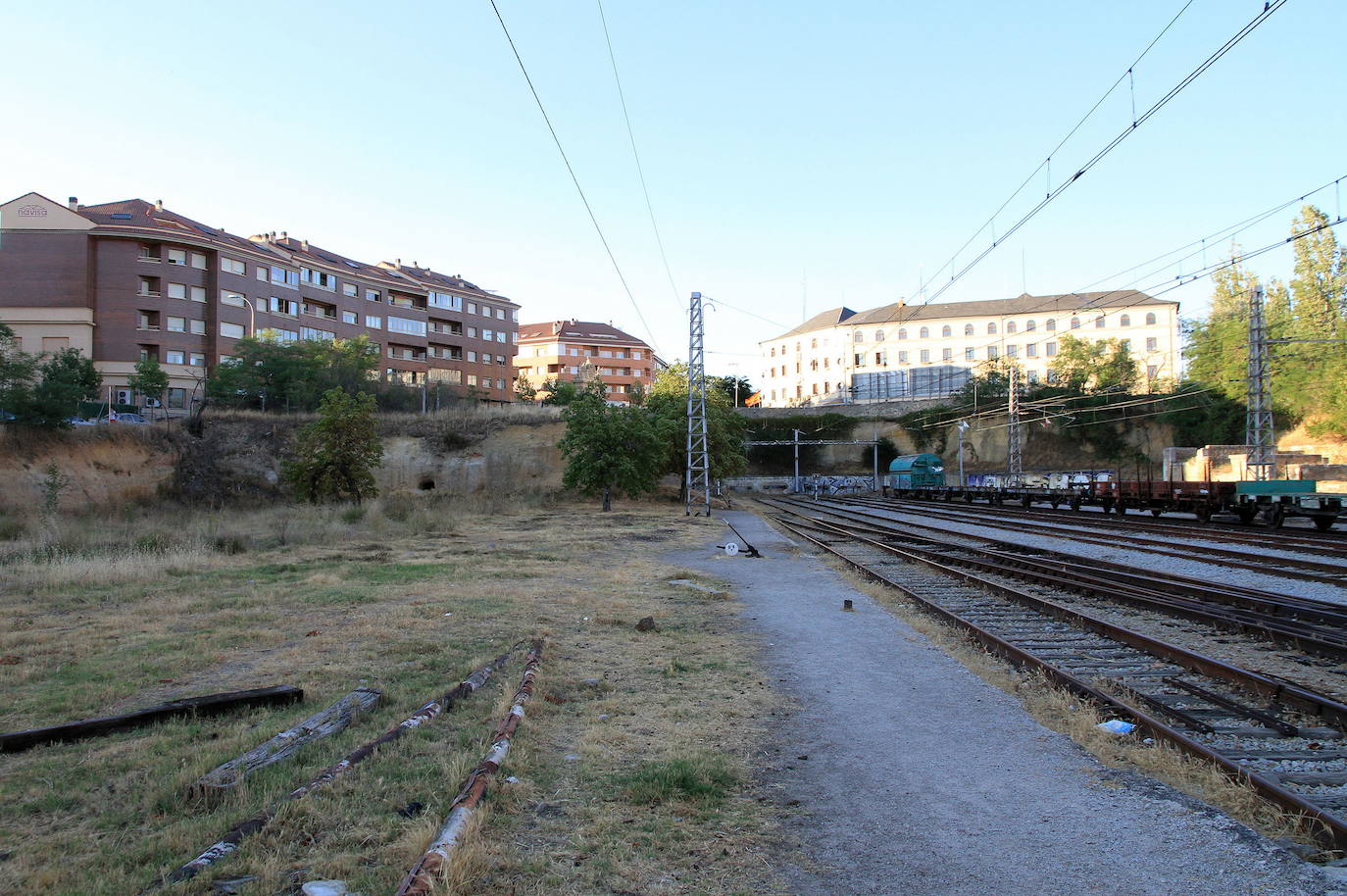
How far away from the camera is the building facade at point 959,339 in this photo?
10075 cm

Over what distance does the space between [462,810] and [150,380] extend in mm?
59696

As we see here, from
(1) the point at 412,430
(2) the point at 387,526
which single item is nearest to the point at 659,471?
(1) the point at 412,430

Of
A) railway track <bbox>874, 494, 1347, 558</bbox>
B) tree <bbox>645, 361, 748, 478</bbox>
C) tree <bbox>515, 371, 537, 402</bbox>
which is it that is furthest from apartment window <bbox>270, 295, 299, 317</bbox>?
railway track <bbox>874, 494, 1347, 558</bbox>

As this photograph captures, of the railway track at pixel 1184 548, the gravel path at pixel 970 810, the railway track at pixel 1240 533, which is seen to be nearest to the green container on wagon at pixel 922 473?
the railway track at pixel 1184 548

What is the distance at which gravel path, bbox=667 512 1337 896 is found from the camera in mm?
4070

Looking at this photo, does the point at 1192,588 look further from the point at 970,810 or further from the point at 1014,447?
the point at 1014,447

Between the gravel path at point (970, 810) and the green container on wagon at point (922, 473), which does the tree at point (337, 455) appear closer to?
the gravel path at point (970, 810)

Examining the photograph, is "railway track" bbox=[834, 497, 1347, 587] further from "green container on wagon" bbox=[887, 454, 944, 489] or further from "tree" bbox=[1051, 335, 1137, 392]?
"tree" bbox=[1051, 335, 1137, 392]

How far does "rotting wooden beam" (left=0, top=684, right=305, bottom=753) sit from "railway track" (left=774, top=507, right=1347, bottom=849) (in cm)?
693

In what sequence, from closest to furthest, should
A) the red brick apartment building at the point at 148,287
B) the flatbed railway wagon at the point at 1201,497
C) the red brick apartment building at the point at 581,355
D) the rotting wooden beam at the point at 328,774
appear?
the rotting wooden beam at the point at 328,774 → the flatbed railway wagon at the point at 1201,497 → the red brick apartment building at the point at 148,287 → the red brick apartment building at the point at 581,355

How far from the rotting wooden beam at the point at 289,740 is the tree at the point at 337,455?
2809 cm

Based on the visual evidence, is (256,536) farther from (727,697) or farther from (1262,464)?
(1262,464)

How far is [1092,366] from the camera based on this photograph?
283 feet

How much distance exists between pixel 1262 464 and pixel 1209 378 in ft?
152
